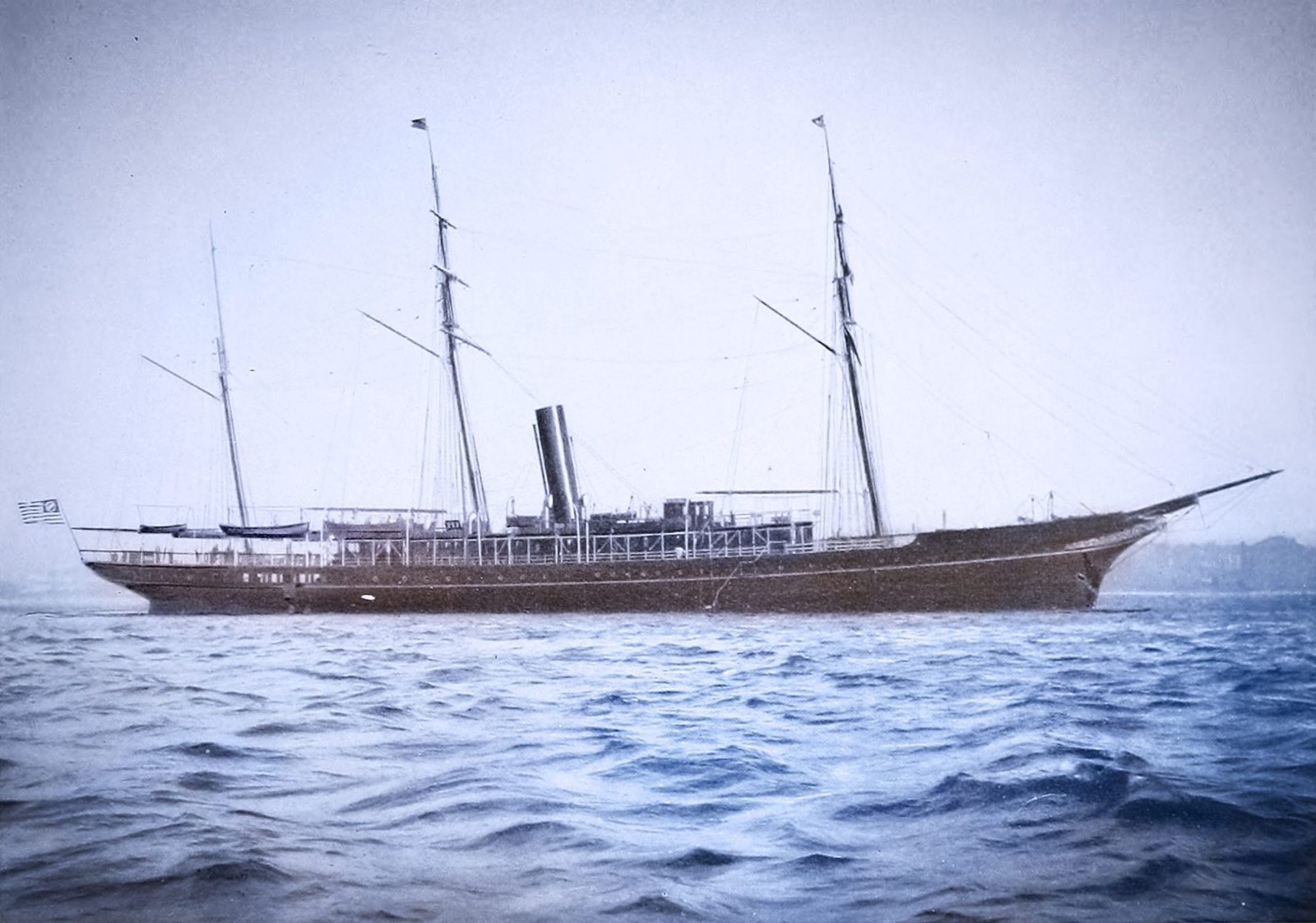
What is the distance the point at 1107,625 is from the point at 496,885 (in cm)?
466

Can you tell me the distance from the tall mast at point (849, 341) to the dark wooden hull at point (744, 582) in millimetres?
869

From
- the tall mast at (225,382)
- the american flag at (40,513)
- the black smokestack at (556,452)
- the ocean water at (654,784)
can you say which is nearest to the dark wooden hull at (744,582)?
the black smokestack at (556,452)

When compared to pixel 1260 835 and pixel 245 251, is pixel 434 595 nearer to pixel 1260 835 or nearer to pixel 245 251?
pixel 245 251

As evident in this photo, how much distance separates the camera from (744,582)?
12.7 meters

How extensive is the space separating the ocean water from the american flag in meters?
0.50

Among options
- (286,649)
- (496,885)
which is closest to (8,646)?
(286,649)

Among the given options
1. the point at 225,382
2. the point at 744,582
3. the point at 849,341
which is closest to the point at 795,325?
the point at 849,341

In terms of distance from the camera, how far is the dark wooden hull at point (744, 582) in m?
Result: 10.3

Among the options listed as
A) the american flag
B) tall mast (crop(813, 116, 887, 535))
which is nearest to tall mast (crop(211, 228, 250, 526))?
the american flag

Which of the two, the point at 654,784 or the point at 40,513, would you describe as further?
the point at 40,513

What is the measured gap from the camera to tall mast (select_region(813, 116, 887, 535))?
4.99 m

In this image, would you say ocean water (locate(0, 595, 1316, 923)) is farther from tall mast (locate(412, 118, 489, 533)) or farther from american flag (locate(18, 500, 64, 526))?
tall mast (locate(412, 118, 489, 533))

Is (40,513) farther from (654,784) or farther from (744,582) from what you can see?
(744,582)

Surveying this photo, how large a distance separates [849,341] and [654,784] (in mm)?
4703
